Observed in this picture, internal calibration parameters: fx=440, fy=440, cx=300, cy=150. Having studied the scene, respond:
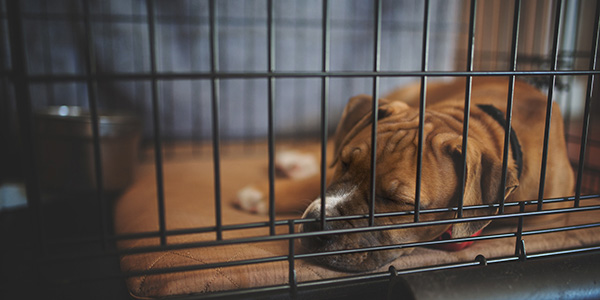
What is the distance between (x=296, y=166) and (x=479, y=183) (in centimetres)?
115

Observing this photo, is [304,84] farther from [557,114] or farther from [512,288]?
[512,288]

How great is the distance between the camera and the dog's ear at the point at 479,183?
0.95 metres

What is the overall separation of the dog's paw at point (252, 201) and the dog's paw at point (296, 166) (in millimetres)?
456

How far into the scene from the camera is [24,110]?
0.59m

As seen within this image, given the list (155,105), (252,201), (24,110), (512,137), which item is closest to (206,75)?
(155,105)

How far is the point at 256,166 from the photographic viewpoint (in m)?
2.18

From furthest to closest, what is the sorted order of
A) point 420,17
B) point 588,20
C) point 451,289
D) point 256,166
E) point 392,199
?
1. point 588,20
2. point 420,17
3. point 256,166
4. point 392,199
5. point 451,289

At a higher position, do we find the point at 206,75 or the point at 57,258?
the point at 206,75

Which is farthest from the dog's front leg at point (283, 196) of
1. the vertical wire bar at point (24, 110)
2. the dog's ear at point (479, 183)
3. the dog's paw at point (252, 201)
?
the vertical wire bar at point (24, 110)

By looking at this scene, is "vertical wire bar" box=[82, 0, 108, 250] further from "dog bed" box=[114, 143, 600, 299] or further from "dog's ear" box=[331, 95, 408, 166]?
"dog's ear" box=[331, 95, 408, 166]

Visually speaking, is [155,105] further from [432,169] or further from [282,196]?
[282,196]

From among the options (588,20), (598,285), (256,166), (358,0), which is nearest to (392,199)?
(598,285)

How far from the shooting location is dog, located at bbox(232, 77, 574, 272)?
93 centimetres

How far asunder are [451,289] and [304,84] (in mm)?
2696
